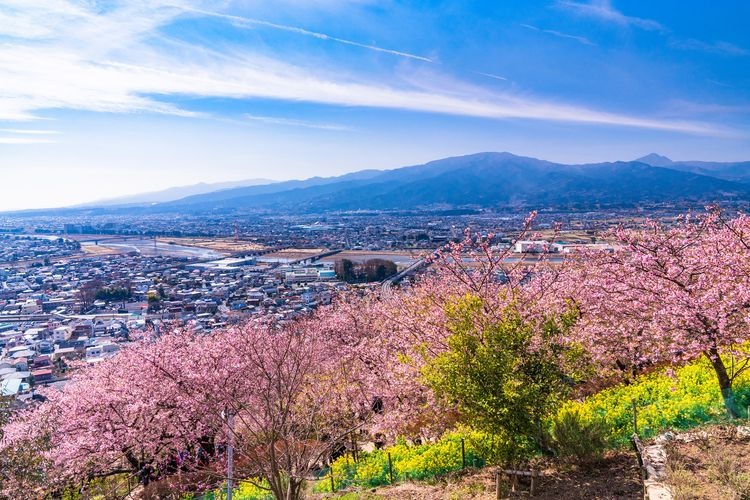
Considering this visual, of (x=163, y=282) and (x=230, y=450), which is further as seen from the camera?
(x=163, y=282)


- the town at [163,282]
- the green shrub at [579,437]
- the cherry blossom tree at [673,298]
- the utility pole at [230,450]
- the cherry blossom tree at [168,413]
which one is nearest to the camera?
the green shrub at [579,437]

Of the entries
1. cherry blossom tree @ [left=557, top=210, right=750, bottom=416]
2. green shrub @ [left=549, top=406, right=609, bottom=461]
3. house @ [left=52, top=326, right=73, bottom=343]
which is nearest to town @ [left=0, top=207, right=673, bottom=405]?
house @ [left=52, top=326, right=73, bottom=343]

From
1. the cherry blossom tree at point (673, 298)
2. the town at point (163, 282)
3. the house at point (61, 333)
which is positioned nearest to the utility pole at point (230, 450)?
the town at point (163, 282)

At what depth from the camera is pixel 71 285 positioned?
271 feet

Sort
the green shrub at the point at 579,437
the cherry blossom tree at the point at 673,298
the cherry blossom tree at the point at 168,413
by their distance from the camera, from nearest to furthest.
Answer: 1. the green shrub at the point at 579,437
2. the cherry blossom tree at the point at 673,298
3. the cherry blossom tree at the point at 168,413

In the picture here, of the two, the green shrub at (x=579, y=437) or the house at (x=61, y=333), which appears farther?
the house at (x=61, y=333)

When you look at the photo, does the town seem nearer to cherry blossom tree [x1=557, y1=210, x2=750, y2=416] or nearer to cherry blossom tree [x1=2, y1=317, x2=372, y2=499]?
cherry blossom tree [x1=557, y1=210, x2=750, y2=416]

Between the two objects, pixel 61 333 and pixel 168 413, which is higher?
pixel 168 413

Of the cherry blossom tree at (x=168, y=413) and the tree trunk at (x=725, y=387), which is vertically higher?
the tree trunk at (x=725, y=387)

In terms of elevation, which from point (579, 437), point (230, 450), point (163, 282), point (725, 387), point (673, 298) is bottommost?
point (163, 282)

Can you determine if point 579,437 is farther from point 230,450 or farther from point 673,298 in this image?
point 230,450

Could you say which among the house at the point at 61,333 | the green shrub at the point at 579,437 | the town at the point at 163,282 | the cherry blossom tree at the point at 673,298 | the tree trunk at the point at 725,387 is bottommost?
the house at the point at 61,333

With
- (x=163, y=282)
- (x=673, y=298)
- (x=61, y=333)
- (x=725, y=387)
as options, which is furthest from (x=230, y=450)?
(x=163, y=282)

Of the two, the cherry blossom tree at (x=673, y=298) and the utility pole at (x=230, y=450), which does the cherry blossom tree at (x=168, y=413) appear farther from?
the cherry blossom tree at (x=673, y=298)
